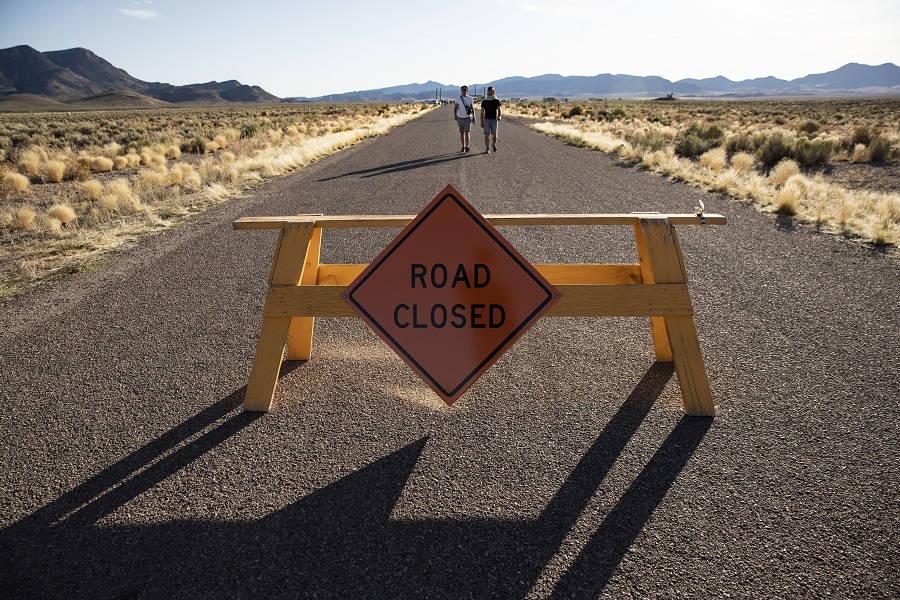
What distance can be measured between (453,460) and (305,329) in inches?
69.3

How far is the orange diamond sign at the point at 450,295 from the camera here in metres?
2.78

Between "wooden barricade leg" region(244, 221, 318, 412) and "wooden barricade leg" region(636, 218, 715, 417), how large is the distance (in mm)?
2202

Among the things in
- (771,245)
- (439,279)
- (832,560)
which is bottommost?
(832,560)

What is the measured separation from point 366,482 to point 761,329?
11.7ft

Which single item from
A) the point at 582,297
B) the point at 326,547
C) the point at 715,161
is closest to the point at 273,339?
the point at 326,547

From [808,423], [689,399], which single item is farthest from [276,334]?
[808,423]

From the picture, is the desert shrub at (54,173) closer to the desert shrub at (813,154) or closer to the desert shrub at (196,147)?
the desert shrub at (196,147)

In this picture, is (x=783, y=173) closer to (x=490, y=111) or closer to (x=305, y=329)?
(x=490, y=111)

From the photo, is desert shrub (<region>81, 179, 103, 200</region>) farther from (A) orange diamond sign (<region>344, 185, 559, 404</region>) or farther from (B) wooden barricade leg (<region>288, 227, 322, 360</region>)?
(A) orange diamond sign (<region>344, 185, 559, 404</region>)

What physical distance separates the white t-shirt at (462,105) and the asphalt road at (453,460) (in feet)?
43.2

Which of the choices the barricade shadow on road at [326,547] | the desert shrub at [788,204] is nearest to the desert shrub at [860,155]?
the desert shrub at [788,204]

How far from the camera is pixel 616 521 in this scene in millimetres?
2488

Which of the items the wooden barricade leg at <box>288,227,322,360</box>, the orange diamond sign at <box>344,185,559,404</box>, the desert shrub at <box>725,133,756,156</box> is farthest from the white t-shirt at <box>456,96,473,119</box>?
the orange diamond sign at <box>344,185,559,404</box>

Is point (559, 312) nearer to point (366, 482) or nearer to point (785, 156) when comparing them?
point (366, 482)
